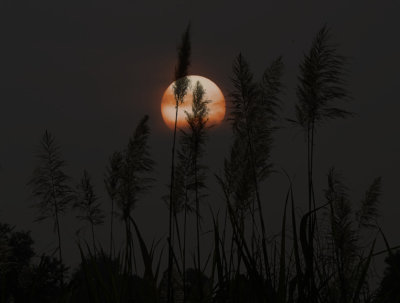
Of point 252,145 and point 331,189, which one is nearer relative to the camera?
point 252,145

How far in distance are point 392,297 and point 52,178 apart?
3073 mm

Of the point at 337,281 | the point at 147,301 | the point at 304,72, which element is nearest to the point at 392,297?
the point at 337,281

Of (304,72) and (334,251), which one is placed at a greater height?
(304,72)

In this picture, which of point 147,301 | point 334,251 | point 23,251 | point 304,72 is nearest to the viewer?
point 147,301

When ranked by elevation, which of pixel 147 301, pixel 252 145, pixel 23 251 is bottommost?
pixel 147 301

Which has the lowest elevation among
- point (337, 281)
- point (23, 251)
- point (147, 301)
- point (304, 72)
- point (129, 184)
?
point (147, 301)

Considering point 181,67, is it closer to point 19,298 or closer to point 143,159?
point 143,159

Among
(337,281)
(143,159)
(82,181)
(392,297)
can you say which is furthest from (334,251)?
(82,181)

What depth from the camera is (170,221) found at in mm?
4098

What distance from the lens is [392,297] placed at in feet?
11.8

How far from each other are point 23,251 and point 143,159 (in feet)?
132

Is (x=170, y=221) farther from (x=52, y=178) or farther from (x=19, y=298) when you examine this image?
(x=52, y=178)

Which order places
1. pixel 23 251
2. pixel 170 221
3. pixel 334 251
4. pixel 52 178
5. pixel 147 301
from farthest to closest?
pixel 23 251, pixel 52 178, pixel 334 251, pixel 170 221, pixel 147 301

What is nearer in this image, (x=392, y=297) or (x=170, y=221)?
(x=392, y=297)
